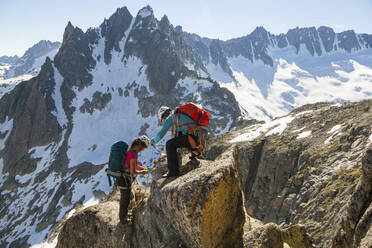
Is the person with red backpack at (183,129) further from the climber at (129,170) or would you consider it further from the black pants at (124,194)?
the black pants at (124,194)

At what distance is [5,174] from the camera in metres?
96.3

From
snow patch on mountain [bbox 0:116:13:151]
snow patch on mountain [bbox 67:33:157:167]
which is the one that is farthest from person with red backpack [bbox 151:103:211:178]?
snow patch on mountain [bbox 0:116:13:151]

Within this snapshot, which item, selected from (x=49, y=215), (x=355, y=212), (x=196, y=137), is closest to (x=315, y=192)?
(x=355, y=212)

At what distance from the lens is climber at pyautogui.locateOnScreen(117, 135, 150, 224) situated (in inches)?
328

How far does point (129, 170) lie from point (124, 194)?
84 cm

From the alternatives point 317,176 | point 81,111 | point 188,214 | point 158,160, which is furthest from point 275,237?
point 81,111

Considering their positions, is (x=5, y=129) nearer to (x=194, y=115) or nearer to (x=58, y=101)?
(x=58, y=101)

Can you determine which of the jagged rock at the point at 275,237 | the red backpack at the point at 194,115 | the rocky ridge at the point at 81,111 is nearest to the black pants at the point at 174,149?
the red backpack at the point at 194,115

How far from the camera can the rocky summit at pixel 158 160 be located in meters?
6.63

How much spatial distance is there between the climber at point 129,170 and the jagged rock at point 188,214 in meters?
0.50

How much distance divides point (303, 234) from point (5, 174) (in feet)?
374

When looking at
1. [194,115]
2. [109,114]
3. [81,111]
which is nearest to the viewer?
[194,115]

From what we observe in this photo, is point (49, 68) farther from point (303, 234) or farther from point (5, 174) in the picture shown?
point (303, 234)

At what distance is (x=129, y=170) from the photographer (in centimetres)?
857
